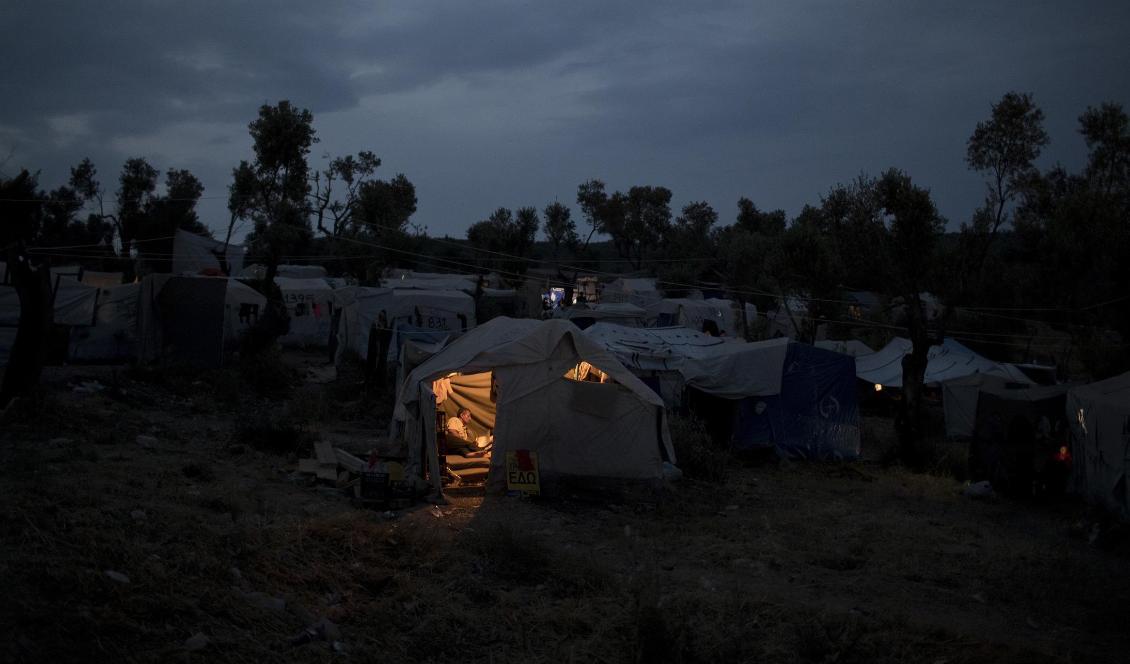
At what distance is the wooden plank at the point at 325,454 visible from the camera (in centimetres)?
1204

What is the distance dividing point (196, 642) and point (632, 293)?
1386 inches

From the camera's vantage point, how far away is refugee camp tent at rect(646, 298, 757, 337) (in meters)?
36.2

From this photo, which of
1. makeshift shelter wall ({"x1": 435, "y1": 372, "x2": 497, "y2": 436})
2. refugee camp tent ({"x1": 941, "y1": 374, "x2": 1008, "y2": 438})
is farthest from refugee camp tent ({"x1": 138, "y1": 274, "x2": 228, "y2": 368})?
refugee camp tent ({"x1": 941, "y1": 374, "x2": 1008, "y2": 438})

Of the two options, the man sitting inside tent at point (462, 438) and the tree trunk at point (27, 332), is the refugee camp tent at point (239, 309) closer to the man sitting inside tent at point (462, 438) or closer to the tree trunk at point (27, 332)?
the tree trunk at point (27, 332)

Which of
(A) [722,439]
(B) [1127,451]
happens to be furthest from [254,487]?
(B) [1127,451]

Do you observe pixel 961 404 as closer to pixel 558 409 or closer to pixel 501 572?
pixel 558 409

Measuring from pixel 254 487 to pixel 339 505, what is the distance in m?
1.24

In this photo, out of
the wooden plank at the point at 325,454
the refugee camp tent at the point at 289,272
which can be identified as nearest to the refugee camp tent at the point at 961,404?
the wooden plank at the point at 325,454

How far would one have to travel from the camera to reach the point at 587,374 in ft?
→ 42.0

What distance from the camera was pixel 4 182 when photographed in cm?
1302

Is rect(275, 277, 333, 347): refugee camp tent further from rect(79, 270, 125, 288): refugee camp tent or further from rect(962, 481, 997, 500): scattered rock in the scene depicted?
rect(962, 481, 997, 500): scattered rock

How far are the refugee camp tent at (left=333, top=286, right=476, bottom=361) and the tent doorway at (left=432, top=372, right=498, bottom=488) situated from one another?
974 cm

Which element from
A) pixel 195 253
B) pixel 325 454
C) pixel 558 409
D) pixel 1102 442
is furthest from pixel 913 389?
pixel 195 253

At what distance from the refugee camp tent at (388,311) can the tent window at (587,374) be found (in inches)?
531
